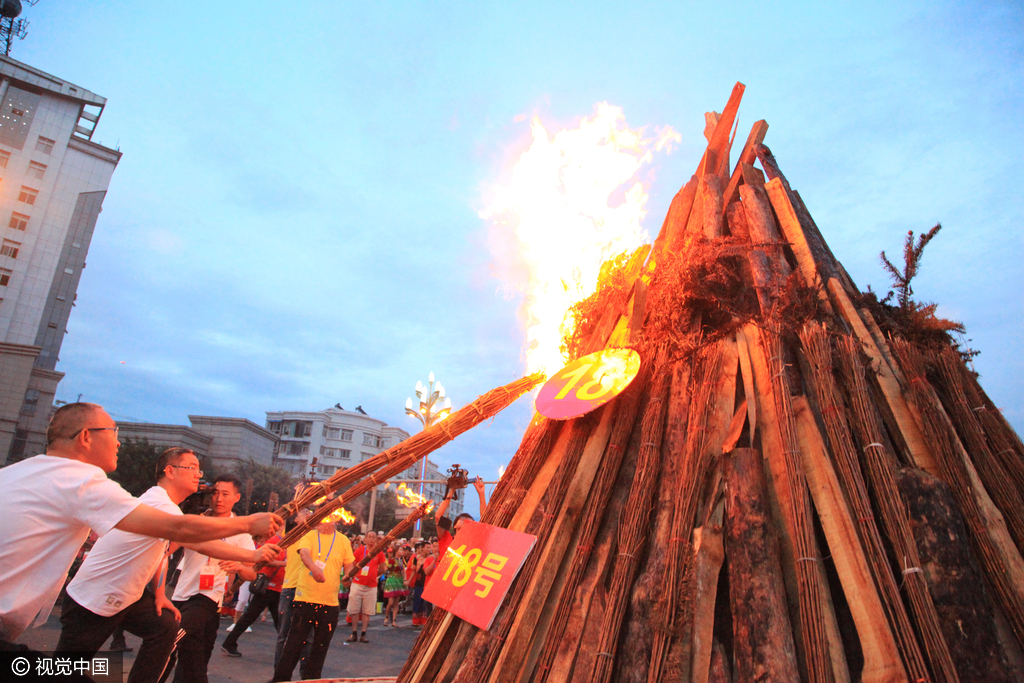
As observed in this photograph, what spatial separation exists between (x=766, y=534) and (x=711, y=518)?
0.34m

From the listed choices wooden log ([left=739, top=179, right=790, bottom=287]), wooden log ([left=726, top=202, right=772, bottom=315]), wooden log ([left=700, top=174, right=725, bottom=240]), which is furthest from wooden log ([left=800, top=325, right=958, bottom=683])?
wooden log ([left=700, top=174, right=725, bottom=240])

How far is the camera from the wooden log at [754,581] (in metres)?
2.77

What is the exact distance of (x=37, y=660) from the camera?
253 centimetres

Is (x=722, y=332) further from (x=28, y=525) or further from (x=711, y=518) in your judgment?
(x=28, y=525)

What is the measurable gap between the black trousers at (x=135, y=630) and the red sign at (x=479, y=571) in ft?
6.57

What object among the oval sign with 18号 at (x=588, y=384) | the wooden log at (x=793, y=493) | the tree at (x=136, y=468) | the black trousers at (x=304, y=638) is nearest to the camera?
the wooden log at (x=793, y=493)

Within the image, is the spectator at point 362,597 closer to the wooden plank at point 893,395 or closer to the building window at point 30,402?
the wooden plank at point 893,395

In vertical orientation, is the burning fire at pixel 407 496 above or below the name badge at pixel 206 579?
above

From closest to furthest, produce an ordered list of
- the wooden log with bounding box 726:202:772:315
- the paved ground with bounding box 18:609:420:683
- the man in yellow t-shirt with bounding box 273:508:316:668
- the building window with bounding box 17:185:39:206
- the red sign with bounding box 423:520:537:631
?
1. the red sign with bounding box 423:520:537:631
2. the wooden log with bounding box 726:202:772:315
3. the man in yellow t-shirt with bounding box 273:508:316:668
4. the paved ground with bounding box 18:609:420:683
5. the building window with bounding box 17:185:39:206

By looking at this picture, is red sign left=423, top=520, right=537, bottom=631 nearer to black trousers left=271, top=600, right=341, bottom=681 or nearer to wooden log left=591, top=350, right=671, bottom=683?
A: wooden log left=591, top=350, right=671, bottom=683

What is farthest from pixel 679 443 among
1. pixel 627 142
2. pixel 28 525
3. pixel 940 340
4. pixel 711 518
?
pixel 627 142

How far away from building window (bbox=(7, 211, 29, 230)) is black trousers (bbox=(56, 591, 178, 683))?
45385mm

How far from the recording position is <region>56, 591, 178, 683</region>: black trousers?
3.53 meters

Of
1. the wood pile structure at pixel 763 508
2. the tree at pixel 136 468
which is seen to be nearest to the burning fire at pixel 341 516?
the wood pile structure at pixel 763 508
